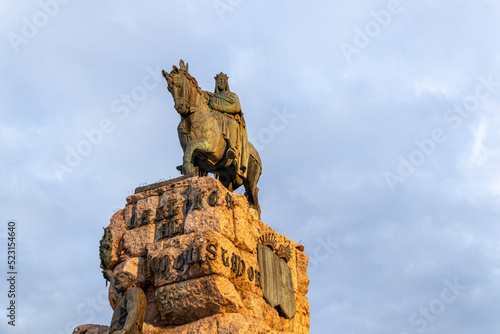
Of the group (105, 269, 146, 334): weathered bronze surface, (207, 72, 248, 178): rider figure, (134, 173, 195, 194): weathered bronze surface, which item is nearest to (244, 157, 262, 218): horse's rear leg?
(207, 72, 248, 178): rider figure

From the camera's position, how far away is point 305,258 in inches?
505

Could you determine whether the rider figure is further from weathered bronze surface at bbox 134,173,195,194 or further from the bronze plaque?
the bronze plaque

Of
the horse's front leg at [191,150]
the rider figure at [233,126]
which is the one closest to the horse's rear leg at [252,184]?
the rider figure at [233,126]

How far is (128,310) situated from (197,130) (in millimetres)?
4165

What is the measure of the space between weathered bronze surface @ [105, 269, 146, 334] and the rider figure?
3952 mm

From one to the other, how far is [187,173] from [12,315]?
431cm

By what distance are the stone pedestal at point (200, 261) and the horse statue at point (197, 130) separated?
1.15m

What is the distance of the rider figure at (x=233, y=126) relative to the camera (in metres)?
12.6

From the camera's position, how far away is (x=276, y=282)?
36.8ft

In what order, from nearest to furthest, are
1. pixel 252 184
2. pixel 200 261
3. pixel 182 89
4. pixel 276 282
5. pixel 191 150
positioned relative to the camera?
pixel 200 261 < pixel 276 282 < pixel 191 150 < pixel 182 89 < pixel 252 184

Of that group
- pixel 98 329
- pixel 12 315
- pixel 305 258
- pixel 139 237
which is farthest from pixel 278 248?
pixel 12 315

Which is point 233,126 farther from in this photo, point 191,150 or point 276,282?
point 276,282

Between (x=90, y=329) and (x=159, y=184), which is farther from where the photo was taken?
(x=159, y=184)

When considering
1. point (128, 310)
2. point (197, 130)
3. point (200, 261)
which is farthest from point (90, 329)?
point (197, 130)
